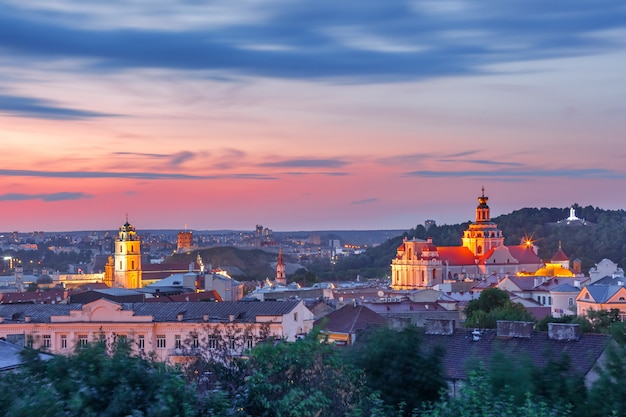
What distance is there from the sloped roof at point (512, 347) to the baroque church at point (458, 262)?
301 feet

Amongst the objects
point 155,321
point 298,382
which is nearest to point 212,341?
point 155,321

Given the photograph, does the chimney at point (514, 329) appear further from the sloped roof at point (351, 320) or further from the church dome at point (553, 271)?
the church dome at point (553, 271)

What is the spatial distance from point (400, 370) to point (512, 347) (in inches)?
336

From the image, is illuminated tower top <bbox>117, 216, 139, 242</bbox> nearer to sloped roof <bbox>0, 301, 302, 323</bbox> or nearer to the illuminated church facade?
the illuminated church facade

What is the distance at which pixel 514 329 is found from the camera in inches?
1192

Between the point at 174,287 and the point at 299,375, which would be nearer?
the point at 299,375

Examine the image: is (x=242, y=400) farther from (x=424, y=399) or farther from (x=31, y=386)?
(x=424, y=399)

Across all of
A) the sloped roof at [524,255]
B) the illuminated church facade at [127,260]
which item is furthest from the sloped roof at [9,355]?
the sloped roof at [524,255]

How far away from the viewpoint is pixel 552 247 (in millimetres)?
163625

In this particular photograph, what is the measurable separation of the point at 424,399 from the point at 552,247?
147321 millimetres

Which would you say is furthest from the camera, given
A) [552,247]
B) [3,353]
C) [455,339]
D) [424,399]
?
[552,247]

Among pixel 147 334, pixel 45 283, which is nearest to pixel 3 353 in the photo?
pixel 147 334

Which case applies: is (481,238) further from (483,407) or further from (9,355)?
(483,407)

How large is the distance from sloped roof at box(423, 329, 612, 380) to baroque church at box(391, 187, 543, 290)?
9177cm
